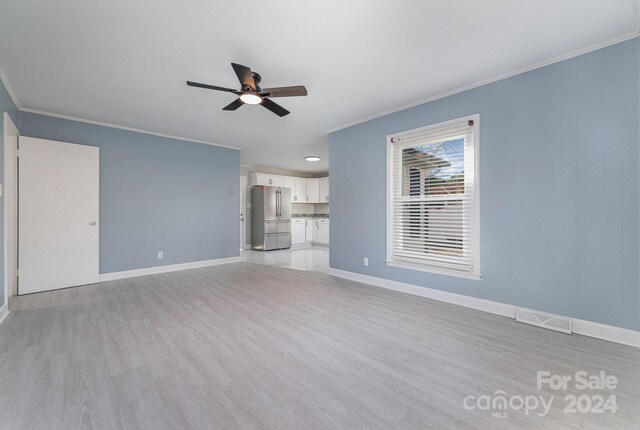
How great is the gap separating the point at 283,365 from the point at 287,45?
262 centimetres

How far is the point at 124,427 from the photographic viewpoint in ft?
4.57

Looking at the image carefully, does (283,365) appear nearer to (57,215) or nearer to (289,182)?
(57,215)

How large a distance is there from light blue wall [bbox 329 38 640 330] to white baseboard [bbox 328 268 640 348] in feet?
0.21

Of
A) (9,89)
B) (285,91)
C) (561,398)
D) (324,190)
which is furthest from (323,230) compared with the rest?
(561,398)

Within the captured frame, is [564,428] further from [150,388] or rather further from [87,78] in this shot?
[87,78]

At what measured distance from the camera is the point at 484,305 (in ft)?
9.86

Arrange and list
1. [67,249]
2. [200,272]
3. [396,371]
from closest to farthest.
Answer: [396,371]
[67,249]
[200,272]

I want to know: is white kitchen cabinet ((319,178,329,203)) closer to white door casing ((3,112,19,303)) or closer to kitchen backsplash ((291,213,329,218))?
kitchen backsplash ((291,213,329,218))

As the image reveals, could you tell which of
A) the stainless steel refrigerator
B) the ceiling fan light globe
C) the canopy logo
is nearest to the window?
the canopy logo

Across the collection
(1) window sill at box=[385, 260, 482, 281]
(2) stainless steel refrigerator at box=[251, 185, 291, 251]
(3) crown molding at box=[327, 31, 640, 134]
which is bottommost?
(1) window sill at box=[385, 260, 482, 281]

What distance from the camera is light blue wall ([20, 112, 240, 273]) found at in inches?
171

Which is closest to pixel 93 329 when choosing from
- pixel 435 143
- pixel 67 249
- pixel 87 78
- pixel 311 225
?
pixel 67 249

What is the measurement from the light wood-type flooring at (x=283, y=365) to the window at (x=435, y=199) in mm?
620

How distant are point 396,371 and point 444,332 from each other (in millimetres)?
860
